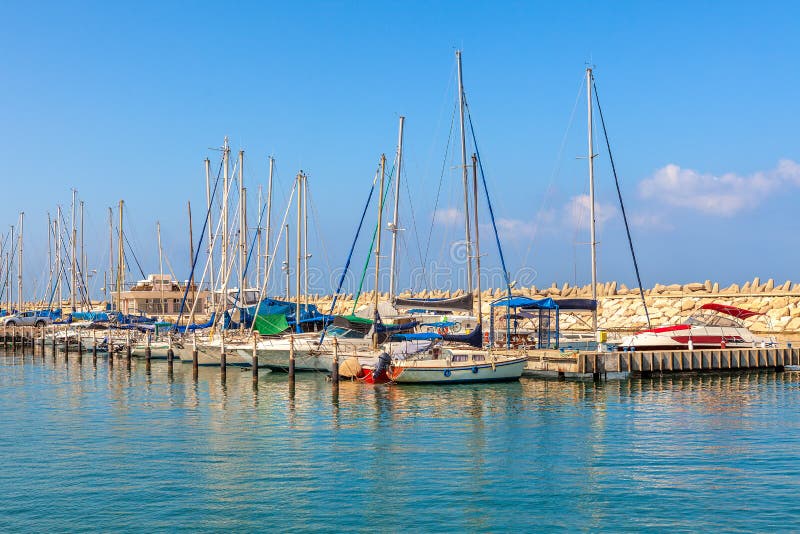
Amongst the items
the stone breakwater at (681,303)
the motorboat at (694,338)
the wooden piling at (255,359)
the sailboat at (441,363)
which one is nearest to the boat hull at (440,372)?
the sailboat at (441,363)

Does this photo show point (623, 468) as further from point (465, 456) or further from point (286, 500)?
point (286, 500)

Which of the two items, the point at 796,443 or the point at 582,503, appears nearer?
the point at 582,503

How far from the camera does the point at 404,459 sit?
74.7 ft

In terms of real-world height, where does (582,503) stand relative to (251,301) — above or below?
below

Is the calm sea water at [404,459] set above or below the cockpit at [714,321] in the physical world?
below

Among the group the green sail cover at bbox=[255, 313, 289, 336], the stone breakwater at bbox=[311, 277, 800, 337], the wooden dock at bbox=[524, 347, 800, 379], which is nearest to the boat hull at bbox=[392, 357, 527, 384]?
the wooden dock at bbox=[524, 347, 800, 379]

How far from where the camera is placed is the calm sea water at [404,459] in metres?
17.8

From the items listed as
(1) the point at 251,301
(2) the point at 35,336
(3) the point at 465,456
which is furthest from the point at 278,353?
(2) the point at 35,336

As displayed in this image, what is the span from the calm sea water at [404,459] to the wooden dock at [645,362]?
3.24 m

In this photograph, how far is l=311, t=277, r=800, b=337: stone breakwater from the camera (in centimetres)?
6962

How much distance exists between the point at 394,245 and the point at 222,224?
16375 millimetres

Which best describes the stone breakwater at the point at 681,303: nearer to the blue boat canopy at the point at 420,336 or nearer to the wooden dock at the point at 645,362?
the wooden dock at the point at 645,362

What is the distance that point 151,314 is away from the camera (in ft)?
269

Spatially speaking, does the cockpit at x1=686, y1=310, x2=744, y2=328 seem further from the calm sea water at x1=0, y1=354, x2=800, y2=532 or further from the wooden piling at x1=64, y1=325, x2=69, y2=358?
the wooden piling at x1=64, y1=325, x2=69, y2=358
